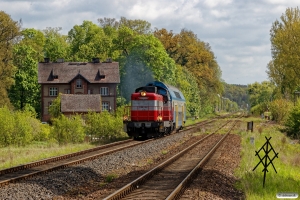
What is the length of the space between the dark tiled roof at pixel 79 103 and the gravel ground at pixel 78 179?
139ft

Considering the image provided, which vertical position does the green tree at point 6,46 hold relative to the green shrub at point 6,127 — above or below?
above

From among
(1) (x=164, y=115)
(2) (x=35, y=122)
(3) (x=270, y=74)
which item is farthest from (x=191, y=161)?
(3) (x=270, y=74)

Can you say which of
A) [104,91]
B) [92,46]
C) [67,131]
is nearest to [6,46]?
[104,91]

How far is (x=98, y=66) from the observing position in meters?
80.8

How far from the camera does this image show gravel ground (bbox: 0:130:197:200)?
45.2 ft

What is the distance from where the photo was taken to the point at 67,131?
113ft

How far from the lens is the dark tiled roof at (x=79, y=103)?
66.0 m

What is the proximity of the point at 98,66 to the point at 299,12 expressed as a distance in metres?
33.5

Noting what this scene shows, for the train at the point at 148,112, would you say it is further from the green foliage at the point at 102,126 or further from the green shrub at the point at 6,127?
the green shrub at the point at 6,127

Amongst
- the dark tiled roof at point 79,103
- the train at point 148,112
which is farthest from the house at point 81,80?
the train at point 148,112

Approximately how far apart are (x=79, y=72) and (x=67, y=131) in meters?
46.6

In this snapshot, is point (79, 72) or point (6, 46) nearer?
point (6, 46)

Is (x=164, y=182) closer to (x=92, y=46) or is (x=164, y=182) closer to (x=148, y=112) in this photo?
(x=148, y=112)

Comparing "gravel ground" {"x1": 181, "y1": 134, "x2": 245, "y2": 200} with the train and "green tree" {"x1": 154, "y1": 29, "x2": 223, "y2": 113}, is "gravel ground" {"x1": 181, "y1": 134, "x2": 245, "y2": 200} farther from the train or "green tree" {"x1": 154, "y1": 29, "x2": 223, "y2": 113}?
"green tree" {"x1": 154, "y1": 29, "x2": 223, "y2": 113}
